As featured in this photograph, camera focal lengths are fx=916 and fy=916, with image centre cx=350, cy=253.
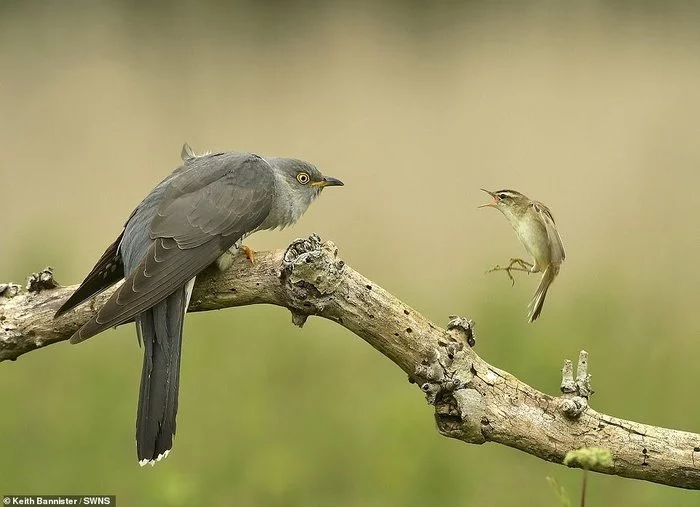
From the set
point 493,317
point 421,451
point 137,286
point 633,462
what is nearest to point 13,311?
point 137,286

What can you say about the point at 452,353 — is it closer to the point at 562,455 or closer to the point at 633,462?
the point at 562,455

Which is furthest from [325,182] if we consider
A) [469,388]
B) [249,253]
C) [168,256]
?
[469,388]

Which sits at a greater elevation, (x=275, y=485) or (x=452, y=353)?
(x=452, y=353)

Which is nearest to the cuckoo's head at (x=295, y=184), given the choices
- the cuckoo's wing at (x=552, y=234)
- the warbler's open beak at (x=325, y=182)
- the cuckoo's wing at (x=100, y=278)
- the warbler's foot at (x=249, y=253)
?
the warbler's open beak at (x=325, y=182)

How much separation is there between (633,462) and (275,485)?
4.19ft

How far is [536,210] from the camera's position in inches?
72.1

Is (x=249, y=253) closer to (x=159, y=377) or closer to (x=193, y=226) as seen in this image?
(x=193, y=226)

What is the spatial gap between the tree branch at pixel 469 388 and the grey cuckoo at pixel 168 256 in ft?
0.83

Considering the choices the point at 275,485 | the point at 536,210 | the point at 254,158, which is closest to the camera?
the point at 536,210

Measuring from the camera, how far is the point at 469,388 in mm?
1965

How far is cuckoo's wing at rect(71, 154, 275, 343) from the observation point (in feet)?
7.00

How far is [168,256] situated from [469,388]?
0.79 m

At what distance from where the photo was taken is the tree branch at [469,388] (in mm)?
1899

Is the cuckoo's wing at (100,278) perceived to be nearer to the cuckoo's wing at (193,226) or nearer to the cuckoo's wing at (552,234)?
the cuckoo's wing at (193,226)
